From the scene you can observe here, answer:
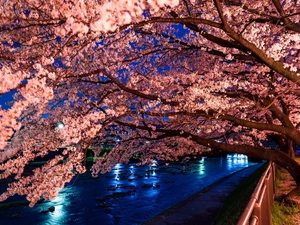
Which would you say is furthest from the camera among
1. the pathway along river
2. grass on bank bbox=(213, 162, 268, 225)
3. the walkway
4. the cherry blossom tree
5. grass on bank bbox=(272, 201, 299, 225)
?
the pathway along river

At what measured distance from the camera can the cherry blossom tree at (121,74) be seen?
372 cm

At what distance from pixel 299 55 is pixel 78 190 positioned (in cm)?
2033

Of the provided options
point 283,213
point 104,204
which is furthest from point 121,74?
point 104,204

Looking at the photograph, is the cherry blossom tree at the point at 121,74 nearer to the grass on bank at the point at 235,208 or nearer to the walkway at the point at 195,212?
the grass on bank at the point at 235,208

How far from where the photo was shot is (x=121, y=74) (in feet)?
35.7

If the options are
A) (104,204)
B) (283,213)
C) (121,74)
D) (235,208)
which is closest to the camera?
(283,213)

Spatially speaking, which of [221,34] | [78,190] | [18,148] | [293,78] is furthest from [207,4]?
[78,190]

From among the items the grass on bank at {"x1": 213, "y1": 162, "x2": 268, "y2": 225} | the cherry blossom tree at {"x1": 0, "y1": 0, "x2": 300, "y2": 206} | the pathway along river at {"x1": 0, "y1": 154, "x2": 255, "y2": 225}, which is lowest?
the pathway along river at {"x1": 0, "y1": 154, "x2": 255, "y2": 225}

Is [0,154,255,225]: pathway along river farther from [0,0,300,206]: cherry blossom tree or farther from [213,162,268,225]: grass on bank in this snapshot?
[213,162,268,225]: grass on bank

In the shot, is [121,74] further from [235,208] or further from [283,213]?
[283,213]

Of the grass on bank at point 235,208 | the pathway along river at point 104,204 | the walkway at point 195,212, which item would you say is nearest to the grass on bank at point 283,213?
the grass on bank at point 235,208

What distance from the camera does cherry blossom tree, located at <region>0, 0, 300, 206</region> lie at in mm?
3717

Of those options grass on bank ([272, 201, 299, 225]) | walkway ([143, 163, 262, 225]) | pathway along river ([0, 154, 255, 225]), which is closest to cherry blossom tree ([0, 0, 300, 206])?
grass on bank ([272, 201, 299, 225])

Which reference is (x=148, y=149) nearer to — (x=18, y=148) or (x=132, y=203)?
(x=132, y=203)
